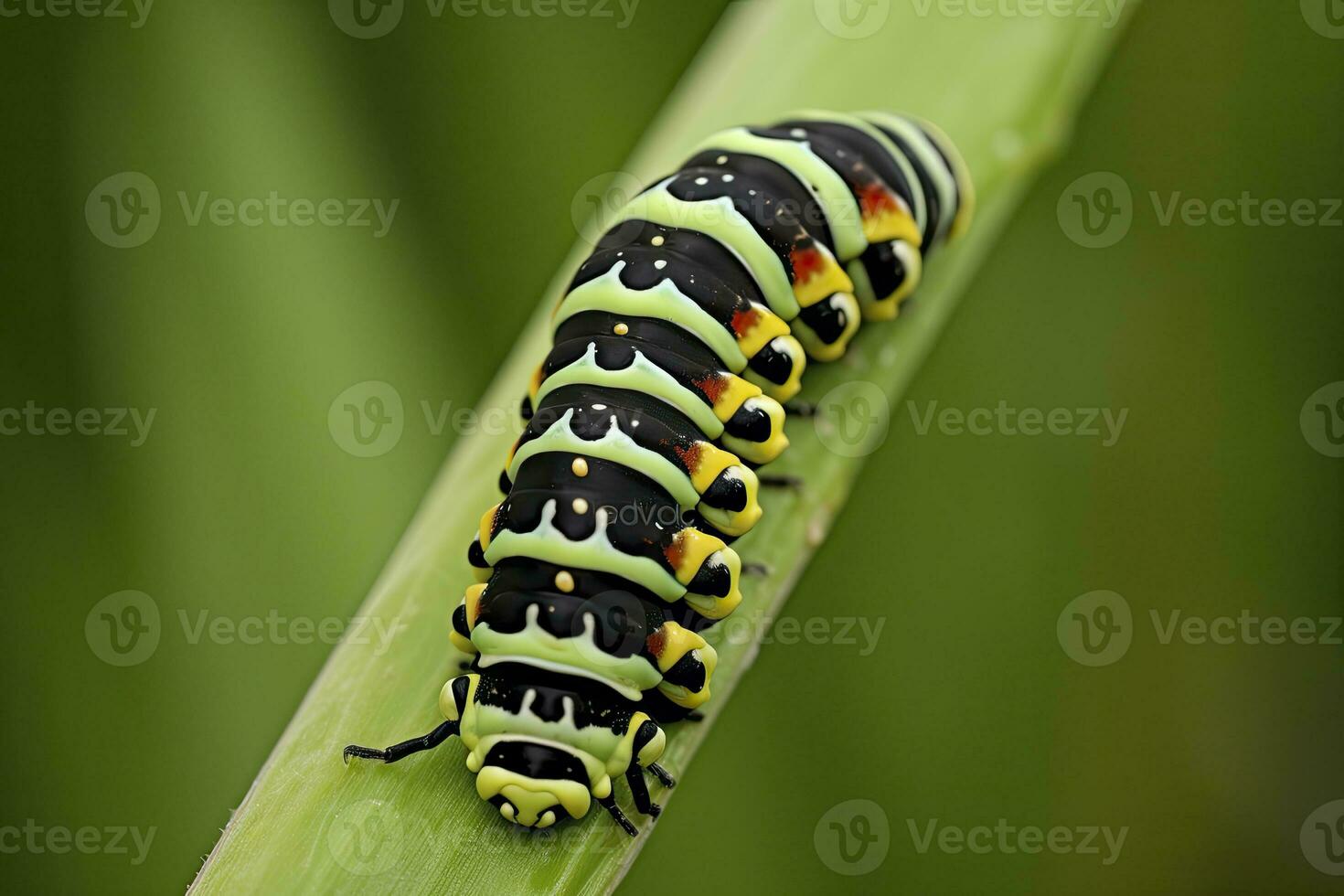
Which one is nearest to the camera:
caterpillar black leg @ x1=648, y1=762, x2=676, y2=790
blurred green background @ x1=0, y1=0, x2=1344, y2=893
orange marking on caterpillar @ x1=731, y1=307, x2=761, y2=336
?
caterpillar black leg @ x1=648, y1=762, x2=676, y2=790

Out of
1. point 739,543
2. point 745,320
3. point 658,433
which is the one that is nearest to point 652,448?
point 658,433

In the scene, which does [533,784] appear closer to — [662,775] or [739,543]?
[662,775]

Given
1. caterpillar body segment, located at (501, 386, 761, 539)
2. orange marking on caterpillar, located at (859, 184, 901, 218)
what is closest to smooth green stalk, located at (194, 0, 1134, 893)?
caterpillar body segment, located at (501, 386, 761, 539)

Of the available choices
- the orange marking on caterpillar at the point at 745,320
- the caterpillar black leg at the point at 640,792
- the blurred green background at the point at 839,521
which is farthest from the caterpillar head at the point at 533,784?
the orange marking on caterpillar at the point at 745,320

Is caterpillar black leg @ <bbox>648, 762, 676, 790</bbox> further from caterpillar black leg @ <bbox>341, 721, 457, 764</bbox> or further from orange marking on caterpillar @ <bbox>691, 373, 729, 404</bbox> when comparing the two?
orange marking on caterpillar @ <bbox>691, 373, 729, 404</bbox>

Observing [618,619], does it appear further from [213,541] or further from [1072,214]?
[1072,214]

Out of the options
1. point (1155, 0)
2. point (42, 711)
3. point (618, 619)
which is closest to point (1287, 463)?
point (1155, 0)
